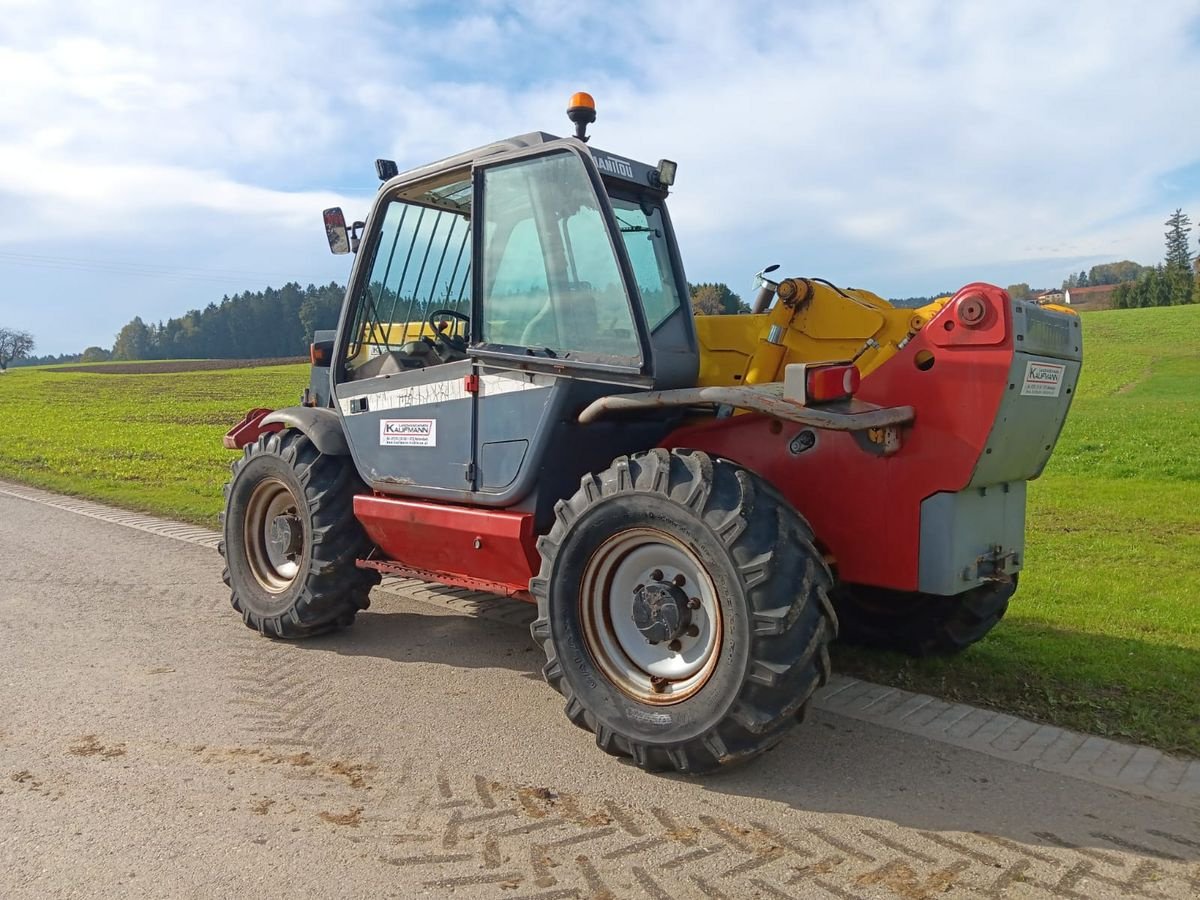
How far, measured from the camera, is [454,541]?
4.91 metres

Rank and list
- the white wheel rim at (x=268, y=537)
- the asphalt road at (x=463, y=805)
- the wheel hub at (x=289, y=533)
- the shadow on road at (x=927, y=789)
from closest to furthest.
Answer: the asphalt road at (x=463, y=805) → the shadow on road at (x=927, y=789) → the wheel hub at (x=289, y=533) → the white wheel rim at (x=268, y=537)

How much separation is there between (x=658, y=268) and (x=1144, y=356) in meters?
35.9

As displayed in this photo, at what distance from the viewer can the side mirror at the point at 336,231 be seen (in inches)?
229

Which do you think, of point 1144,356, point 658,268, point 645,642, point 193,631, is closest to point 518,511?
point 645,642

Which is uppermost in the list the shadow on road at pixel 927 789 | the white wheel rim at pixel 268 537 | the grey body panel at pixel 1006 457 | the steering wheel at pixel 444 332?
the steering wheel at pixel 444 332

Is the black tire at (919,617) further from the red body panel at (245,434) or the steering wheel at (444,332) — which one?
the red body panel at (245,434)

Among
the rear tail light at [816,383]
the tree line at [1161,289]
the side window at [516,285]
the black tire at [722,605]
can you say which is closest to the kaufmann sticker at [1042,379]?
the rear tail light at [816,383]

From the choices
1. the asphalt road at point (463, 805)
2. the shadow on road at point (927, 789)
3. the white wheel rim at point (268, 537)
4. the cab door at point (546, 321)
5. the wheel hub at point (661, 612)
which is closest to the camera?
the asphalt road at point (463, 805)

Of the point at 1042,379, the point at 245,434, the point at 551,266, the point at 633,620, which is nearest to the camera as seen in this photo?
the point at 1042,379

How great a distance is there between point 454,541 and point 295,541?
1.50m

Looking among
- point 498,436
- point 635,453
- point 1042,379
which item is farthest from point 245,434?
point 1042,379

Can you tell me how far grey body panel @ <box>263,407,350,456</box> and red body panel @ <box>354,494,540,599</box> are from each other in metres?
0.33

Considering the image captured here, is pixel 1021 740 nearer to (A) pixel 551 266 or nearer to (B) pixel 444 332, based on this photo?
(A) pixel 551 266

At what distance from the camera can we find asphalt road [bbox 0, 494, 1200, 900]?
3.07 m
